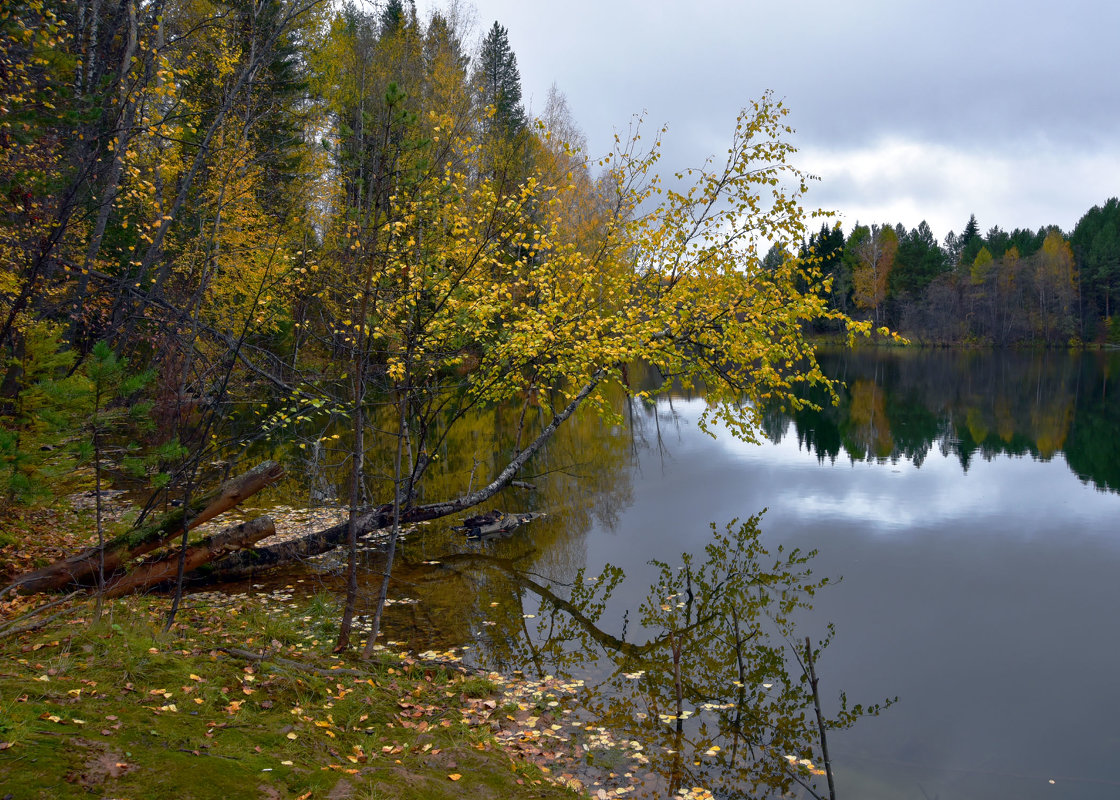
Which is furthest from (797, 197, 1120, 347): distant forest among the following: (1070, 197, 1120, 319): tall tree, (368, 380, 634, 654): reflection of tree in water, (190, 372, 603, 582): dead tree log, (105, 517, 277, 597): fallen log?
(105, 517, 277, 597): fallen log

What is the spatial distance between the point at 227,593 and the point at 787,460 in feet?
53.4

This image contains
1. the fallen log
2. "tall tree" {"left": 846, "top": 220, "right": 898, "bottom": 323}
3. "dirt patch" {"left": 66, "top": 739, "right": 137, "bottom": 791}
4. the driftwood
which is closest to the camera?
"dirt patch" {"left": 66, "top": 739, "right": 137, "bottom": 791}

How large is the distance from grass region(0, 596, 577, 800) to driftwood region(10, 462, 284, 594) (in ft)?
3.15

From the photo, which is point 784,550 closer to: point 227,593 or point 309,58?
point 227,593

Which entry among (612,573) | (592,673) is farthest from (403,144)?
(612,573)

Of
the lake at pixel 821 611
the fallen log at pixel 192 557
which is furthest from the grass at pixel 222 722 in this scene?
the lake at pixel 821 611

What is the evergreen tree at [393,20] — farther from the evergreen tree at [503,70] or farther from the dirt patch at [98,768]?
the dirt patch at [98,768]

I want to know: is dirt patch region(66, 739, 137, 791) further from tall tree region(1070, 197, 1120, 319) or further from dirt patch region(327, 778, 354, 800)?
tall tree region(1070, 197, 1120, 319)

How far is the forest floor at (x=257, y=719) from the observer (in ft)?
12.1

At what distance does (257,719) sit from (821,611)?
7586 millimetres

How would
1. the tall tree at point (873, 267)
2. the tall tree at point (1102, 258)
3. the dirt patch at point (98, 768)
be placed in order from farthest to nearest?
the tall tree at point (873, 267) < the tall tree at point (1102, 258) < the dirt patch at point (98, 768)

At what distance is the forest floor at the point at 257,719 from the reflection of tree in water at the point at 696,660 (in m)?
0.51

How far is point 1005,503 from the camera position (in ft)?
51.1

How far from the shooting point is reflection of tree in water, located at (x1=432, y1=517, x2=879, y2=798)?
19.7ft
